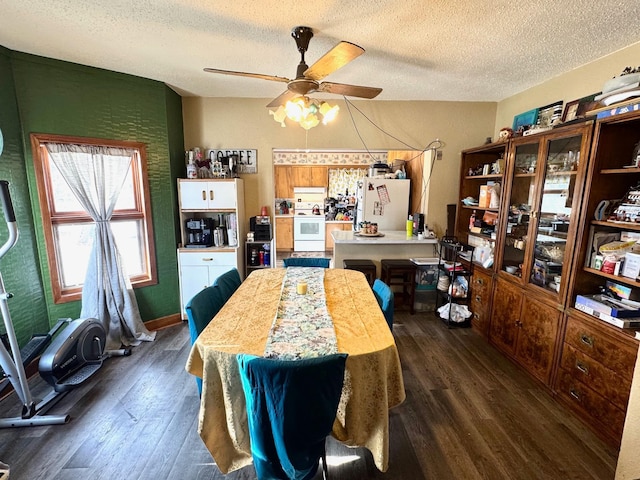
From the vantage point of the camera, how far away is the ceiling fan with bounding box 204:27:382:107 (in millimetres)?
1529

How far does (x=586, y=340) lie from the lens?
6.22 feet

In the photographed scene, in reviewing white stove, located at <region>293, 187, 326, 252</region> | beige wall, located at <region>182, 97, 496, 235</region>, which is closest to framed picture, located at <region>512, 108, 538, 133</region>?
beige wall, located at <region>182, 97, 496, 235</region>

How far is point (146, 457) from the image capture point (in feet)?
5.49

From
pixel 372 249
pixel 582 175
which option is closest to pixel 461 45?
pixel 582 175

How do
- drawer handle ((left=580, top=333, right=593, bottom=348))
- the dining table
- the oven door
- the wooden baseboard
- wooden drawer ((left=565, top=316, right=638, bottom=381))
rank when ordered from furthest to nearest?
the oven door → the wooden baseboard → drawer handle ((left=580, top=333, right=593, bottom=348)) → wooden drawer ((left=565, top=316, right=638, bottom=381)) → the dining table

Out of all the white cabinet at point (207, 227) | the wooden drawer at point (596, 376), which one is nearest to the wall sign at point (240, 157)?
the white cabinet at point (207, 227)

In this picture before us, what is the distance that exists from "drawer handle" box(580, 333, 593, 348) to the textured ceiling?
1.94m

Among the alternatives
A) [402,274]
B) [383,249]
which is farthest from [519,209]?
[383,249]

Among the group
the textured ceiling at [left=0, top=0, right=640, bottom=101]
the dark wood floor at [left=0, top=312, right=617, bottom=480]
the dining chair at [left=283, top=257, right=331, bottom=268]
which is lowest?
the dark wood floor at [left=0, top=312, right=617, bottom=480]

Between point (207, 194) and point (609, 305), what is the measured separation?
3487 mm

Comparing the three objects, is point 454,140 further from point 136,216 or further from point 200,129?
point 136,216

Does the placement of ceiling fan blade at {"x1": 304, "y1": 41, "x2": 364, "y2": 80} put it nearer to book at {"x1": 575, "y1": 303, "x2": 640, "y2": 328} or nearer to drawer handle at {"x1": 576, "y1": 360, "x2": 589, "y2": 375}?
book at {"x1": 575, "y1": 303, "x2": 640, "y2": 328}

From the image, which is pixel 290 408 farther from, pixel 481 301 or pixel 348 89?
pixel 481 301

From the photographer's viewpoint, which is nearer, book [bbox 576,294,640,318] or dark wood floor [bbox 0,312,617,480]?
dark wood floor [bbox 0,312,617,480]
